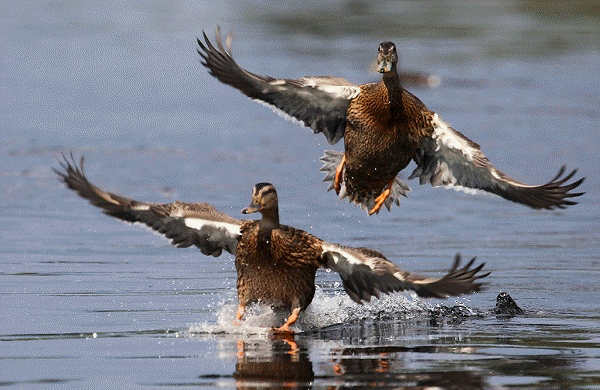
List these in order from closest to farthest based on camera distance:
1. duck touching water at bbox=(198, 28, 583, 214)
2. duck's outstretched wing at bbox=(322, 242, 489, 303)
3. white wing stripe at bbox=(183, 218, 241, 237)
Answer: duck's outstretched wing at bbox=(322, 242, 489, 303)
white wing stripe at bbox=(183, 218, 241, 237)
duck touching water at bbox=(198, 28, 583, 214)

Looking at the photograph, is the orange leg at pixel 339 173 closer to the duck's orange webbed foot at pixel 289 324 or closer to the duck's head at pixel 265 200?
the duck's head at pixel 265 200

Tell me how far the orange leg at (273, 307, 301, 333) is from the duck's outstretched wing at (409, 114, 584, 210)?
1.87m

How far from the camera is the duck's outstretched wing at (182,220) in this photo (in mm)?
9844

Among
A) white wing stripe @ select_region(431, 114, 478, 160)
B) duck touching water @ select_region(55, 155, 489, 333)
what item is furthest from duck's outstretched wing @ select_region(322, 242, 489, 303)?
white wing stripe @ select_region(431, 114, 478, 160)

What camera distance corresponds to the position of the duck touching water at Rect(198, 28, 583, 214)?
10.7m

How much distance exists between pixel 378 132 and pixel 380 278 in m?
1.65

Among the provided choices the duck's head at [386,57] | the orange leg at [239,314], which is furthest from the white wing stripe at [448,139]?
the orange leg at [239,314]

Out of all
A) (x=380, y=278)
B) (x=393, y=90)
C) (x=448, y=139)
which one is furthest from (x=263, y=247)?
(x=448, y=139)

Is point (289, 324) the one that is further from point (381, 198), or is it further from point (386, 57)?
point (386, 57)

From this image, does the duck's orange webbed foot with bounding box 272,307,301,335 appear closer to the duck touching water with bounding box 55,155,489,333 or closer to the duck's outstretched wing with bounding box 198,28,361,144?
the duck touching water with bounding box 55,155,489,333

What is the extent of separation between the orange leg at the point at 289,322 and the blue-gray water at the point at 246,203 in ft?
0.38

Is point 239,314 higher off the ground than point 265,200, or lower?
lower

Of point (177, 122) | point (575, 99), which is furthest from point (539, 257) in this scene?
point (575, 99)

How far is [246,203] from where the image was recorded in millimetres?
14914
